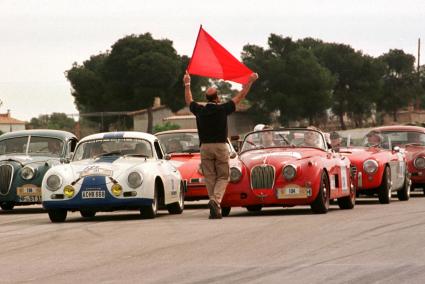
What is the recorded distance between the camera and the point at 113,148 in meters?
20.0

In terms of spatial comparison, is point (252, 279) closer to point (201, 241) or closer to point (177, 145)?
point (201, 241)

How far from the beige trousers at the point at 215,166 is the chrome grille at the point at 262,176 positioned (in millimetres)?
385

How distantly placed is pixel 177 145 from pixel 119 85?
115556 mm

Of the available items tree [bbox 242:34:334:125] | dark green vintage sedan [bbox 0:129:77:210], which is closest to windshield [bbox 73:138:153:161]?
dark green vintage sedan [bbox 0:129:77:210]

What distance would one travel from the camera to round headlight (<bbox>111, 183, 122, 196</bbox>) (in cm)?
1816

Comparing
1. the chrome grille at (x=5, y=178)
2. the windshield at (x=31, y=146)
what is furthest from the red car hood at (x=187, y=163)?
the chrome grille at (x=5, y=178)

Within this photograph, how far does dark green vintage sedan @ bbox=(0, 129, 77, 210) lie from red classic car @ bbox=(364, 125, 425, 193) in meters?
6.77

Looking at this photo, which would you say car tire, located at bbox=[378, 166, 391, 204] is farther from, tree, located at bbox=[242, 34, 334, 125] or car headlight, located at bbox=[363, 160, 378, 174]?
tree, located at bbox=[242, 34, 334, 125]

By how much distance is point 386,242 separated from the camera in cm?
1244

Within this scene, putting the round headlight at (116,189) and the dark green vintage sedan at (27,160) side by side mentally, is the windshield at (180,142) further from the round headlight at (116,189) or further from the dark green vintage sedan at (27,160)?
the round headlight at (116,189)

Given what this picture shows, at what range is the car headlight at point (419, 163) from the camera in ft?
86.7

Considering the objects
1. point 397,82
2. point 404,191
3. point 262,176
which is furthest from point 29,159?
point 397,82

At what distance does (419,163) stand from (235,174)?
926 cm

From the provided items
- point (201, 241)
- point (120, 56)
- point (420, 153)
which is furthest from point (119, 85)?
point (201, 241)
